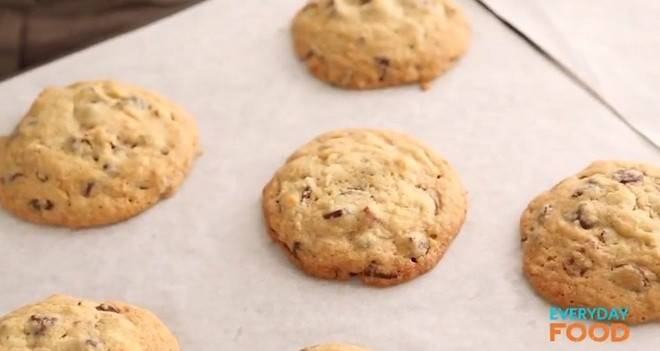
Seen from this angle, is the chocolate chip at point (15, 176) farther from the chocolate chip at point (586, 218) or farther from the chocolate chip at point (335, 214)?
the chocolate chip at point (586, 218)

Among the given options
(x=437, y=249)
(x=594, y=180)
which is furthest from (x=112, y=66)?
(x=594, y=180)

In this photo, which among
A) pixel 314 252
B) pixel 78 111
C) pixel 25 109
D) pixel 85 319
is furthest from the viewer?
pixel 25 109

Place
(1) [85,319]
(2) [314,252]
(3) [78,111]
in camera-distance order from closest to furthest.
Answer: (1) [85,319], (2) [314,252], (3) [78,111]

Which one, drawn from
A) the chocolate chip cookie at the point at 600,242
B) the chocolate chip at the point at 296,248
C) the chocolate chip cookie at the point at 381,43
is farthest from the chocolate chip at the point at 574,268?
the chocolate chip cookie at the point at 381,43

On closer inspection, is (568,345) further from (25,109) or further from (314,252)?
(25,109)

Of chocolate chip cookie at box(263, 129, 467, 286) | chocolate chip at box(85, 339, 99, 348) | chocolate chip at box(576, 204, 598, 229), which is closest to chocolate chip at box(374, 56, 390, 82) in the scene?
chocolate chip cookie at box(263, 129, 467, 286)

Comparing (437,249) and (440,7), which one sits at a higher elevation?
(440,7)

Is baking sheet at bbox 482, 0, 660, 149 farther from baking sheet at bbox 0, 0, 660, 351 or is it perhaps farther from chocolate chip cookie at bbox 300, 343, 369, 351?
chocolate chip cookie at bbox 300, 343, 369, 351
